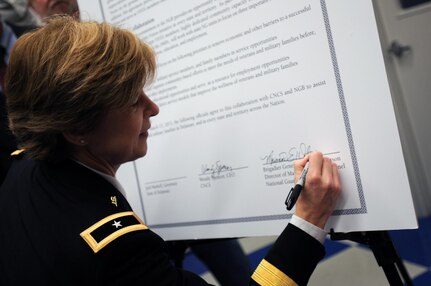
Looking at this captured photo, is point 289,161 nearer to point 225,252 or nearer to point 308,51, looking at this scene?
point 308,51

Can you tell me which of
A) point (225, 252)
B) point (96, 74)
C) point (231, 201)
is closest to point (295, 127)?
point (231, 201)

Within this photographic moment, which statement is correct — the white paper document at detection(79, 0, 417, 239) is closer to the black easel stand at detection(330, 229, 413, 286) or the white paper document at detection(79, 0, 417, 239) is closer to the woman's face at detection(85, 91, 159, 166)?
the black easel stand at detection(330, 229, 413, 286)

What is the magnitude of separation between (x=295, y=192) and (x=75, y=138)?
43 centimetres

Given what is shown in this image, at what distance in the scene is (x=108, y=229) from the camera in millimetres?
623

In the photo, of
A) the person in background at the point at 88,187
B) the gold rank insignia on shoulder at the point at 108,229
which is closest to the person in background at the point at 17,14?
the person in background at the point at 88,187

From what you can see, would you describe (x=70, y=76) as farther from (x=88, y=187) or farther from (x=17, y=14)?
(x=17, y=14)

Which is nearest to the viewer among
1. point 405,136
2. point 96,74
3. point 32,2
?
point 96,74

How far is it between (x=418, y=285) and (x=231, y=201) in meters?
0.97

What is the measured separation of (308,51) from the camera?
699 mm

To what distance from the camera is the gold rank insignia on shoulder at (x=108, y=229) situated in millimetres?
604

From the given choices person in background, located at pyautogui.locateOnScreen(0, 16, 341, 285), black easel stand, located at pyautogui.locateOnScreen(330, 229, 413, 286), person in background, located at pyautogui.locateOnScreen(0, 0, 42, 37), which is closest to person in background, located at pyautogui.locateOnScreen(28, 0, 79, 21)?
person in background, located at pyautogui.locateOnScreen(0, 0, 42, 37)

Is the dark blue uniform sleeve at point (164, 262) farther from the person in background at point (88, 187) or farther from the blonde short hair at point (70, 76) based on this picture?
the blonde short hair at point (70, 76)
